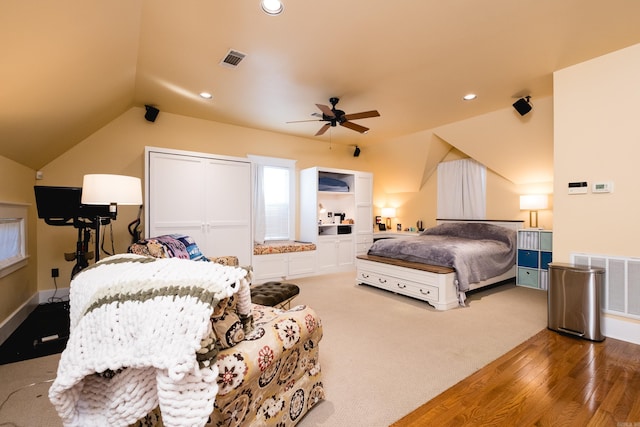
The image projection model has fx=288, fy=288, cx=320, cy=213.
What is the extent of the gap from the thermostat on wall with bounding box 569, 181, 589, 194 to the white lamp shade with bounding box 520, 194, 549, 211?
166cm

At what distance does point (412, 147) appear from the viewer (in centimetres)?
589

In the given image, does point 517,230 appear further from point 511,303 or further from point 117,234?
point 117,234

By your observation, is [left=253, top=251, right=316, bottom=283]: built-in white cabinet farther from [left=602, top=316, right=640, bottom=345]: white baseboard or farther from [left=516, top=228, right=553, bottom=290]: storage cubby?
[left=602, top=316, right=640, bottom=345]: white baseboard

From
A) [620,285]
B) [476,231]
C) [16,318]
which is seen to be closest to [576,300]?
[620,285]

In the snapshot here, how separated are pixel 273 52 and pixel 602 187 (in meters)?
3.53

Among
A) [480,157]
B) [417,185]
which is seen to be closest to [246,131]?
[417,185]

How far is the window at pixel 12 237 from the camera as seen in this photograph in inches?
111

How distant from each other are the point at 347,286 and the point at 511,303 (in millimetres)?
2280

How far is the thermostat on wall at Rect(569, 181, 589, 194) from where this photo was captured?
297 centimetres

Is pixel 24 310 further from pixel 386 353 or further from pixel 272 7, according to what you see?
pixel 272 7

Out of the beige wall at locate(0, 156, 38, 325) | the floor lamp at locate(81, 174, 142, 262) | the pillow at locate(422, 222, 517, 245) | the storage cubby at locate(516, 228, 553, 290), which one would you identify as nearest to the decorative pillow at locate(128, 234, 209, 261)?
the floor lamp at locate(81, 174, 142, 262)

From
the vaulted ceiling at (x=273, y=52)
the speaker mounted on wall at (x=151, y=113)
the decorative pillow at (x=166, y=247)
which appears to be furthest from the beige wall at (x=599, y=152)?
the speaker mounted on wall at (x=151, y=113)

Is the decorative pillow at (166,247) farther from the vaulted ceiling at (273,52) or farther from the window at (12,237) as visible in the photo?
the vaulted ceiling at (273,52)

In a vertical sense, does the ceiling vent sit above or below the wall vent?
above
